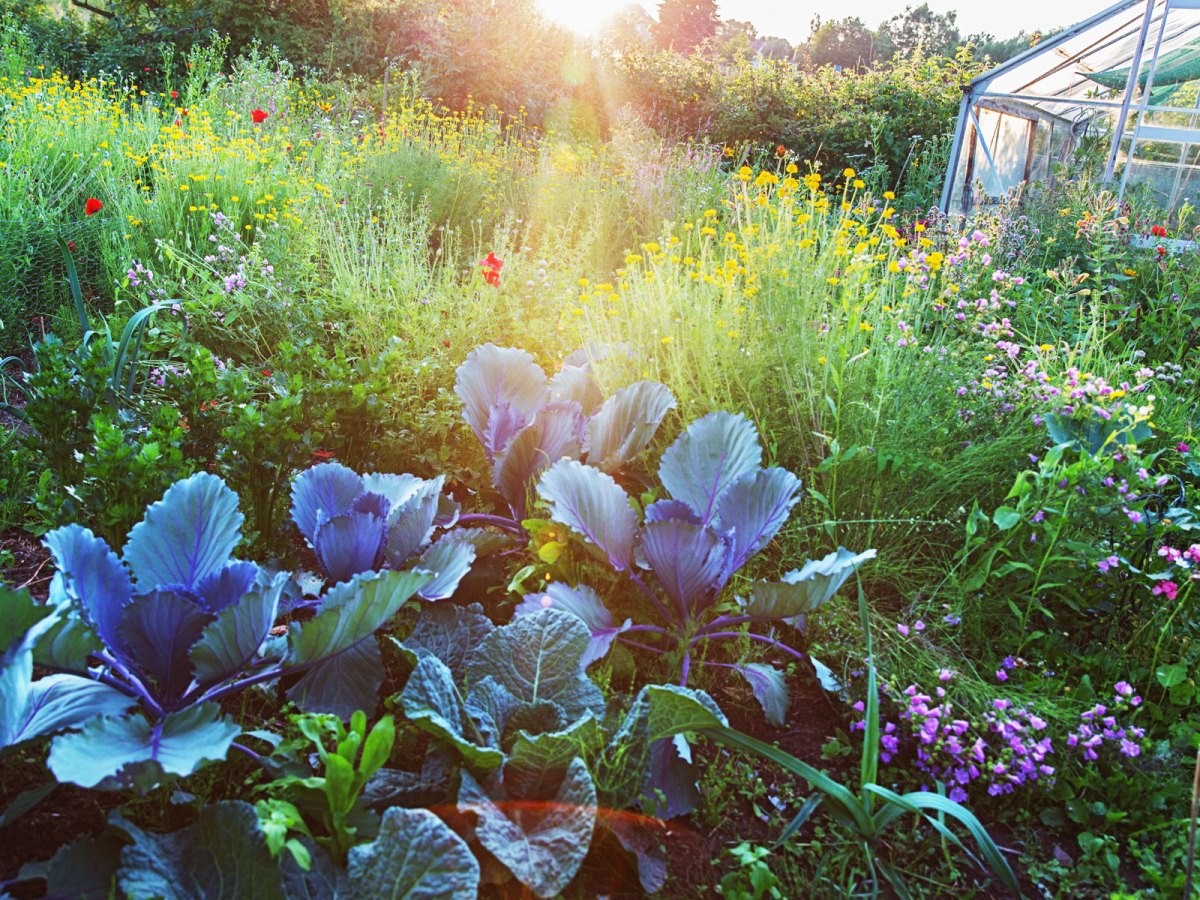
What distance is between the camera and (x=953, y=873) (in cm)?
120

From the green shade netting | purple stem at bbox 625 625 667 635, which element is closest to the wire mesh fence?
purple stem at bbox 625 625 667 635

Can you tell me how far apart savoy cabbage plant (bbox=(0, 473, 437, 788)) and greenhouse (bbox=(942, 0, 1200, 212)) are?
7802 mm

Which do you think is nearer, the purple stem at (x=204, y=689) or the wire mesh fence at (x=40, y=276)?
the purple stem at (x=204, y=689)

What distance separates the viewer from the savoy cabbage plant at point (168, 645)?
0.94 meters

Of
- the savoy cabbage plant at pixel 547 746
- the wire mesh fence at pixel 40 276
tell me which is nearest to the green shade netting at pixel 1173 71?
the wire mesh fence at pixel 40 276

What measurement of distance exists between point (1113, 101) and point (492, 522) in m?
9.21

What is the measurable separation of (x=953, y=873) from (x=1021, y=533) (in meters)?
0.88

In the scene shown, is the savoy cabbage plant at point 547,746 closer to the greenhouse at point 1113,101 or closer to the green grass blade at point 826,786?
the green grass blade at point 826,786

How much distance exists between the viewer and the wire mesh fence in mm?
3258

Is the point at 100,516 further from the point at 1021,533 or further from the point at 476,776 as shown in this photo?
the point at 1021,533

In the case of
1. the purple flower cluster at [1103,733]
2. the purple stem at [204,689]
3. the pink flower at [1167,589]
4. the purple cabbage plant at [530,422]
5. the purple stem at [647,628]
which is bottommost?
the purple flower cluster at [1103,733]

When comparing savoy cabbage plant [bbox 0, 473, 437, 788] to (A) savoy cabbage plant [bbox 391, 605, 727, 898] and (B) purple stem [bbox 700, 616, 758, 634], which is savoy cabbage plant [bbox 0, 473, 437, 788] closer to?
(A) savoy cabbage plant [bbox 391, 605, 727, 898]

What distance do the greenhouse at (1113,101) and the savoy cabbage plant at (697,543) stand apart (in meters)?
7.09

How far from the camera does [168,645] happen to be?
1.16m
